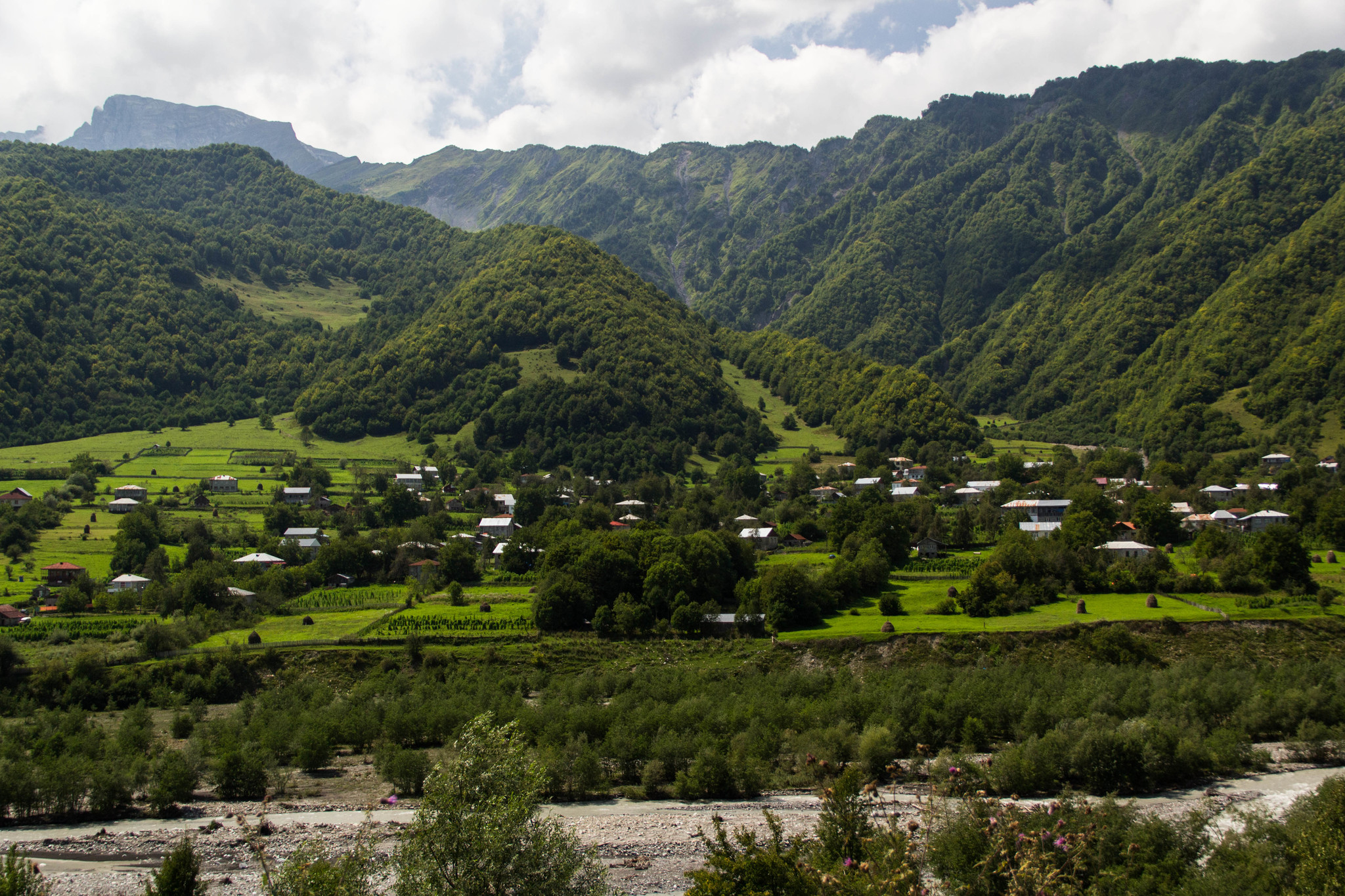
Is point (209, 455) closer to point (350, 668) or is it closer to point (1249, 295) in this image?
point (350, 668)

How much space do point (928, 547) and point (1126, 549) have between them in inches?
651

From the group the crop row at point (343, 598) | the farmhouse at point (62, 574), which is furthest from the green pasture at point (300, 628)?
the farmhouse at point (62, 574)

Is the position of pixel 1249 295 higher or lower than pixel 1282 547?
higher

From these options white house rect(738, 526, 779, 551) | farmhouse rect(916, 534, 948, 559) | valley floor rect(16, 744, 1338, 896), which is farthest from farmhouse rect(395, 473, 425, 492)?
valley floor rect(16, 744, 1338, 896)

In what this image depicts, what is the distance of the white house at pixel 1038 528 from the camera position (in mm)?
93438

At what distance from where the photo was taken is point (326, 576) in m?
83.4

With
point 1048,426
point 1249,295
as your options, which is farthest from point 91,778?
point 1249,295

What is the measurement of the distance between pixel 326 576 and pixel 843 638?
150 feet

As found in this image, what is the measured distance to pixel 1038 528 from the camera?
96500mm

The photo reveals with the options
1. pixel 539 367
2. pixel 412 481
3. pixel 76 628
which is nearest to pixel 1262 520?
pixel 412 481

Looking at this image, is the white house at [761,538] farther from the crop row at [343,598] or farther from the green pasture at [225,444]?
the green pasture at [225,444]

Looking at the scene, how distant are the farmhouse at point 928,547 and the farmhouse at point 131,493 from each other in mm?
83892

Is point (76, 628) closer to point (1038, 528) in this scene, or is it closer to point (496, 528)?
point (496, 528)

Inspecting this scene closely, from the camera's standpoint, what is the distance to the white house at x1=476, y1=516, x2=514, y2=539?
10100 centimetres
